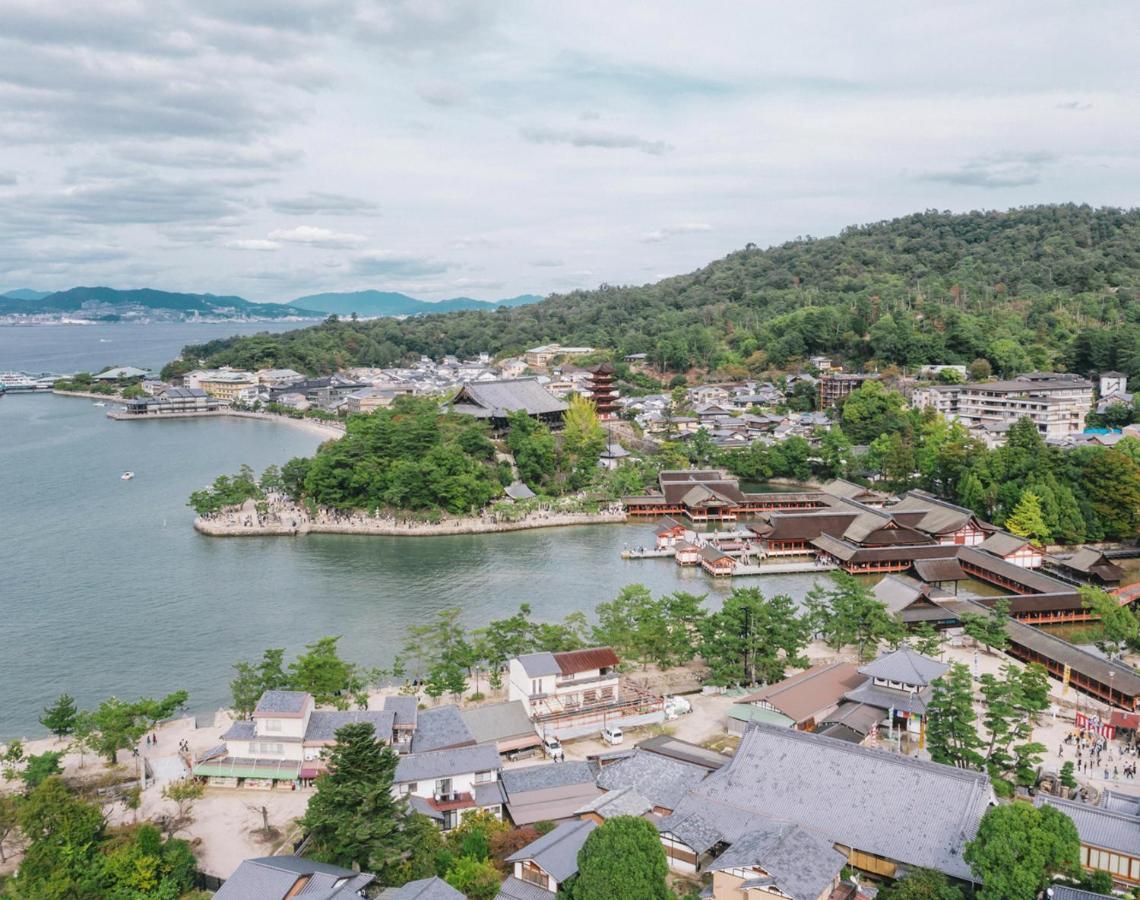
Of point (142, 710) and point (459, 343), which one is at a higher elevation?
point (459, 343)

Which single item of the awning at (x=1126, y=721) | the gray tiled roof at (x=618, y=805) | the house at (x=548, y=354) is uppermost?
the house at (x=548, y=354)

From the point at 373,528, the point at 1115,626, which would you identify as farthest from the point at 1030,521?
the point at 373,528

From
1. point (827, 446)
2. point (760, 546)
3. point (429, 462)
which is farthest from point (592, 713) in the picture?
point (827, 446)

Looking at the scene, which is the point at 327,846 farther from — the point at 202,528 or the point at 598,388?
the point at 598,388

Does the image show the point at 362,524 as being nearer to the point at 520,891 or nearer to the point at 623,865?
the point at 520,891

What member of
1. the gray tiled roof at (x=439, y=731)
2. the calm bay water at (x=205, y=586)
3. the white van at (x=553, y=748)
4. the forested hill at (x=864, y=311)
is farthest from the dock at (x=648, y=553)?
the forested hill at (x=864, y=311)

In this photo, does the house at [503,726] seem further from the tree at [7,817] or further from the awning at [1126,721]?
the awning at [1126,721]
